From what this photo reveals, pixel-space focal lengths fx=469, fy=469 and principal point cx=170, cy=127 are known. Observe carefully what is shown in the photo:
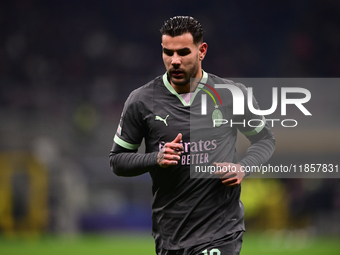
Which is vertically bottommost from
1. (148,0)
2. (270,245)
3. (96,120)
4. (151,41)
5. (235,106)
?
(270,245)

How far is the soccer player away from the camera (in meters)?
3.09

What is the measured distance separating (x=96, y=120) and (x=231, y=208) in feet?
26.5

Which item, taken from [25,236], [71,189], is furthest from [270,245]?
[25,236]

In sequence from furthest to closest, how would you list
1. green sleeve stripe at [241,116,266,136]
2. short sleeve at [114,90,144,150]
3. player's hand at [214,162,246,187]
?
green sleeve stripe at [241,116,266,136] < short sleeve at [114,90,144,150] < player's hand at [214,162,246,187]

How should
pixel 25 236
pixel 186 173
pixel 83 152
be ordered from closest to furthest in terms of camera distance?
pixel 186 173
pixel 25 236
pixel 83 152

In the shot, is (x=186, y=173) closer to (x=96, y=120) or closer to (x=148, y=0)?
(x=96, y=120)

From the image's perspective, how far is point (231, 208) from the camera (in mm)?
3168

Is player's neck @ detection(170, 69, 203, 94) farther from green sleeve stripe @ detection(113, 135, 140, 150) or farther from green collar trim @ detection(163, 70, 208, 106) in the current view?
green sleeve stripe @ detection(113, 135, 140, 150)

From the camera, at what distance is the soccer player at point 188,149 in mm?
3088

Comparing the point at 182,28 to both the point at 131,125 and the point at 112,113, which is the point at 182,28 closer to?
the point at 131,125

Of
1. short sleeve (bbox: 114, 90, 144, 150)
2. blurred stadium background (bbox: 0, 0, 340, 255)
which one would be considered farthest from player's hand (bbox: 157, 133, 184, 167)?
blurred stadium background (bbox: 0, 0, 340, 255)

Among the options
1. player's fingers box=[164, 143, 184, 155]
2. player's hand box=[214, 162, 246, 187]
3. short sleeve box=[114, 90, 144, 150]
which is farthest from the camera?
short sleeve box=[114, 90, 144, 150]

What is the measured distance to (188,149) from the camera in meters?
3.18

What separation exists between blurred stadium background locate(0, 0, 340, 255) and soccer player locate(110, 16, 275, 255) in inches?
199
